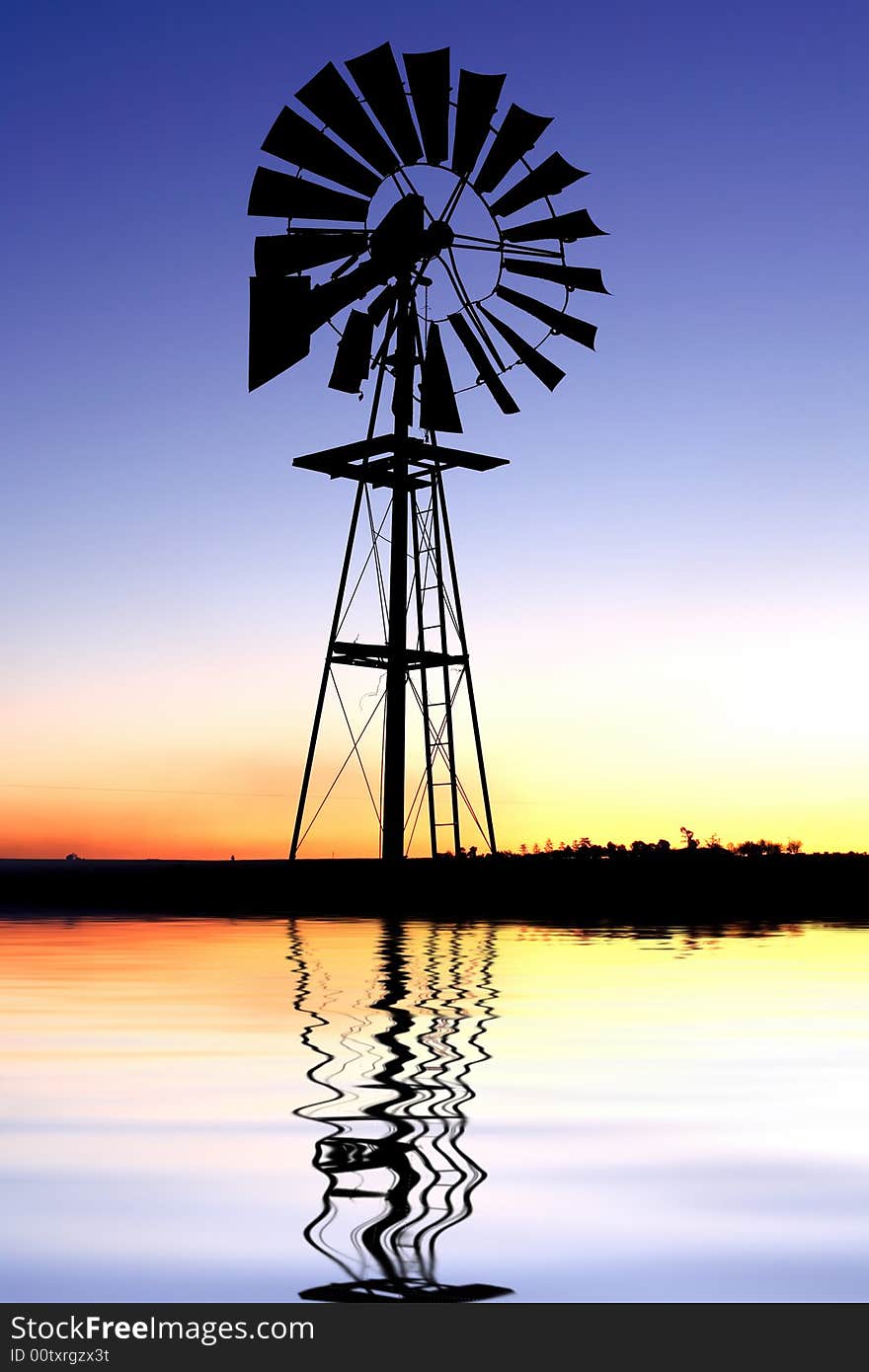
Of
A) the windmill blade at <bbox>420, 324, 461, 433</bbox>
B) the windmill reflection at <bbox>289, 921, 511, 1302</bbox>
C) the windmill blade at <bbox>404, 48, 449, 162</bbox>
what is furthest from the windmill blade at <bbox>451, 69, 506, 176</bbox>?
the windmill reflection at <bbox>289, 921, 511, 1302</bbox>

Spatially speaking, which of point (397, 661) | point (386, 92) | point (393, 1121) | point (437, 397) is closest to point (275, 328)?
point (437, 397)

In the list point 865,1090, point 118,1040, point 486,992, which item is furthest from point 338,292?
point 865,1090

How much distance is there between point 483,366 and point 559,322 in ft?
6.24

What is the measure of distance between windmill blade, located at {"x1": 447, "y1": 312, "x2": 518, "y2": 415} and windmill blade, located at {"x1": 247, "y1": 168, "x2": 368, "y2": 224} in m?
2.92

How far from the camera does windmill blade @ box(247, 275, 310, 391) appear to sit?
26.7 meters

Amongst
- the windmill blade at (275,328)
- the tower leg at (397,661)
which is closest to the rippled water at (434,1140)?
the tower leg at (397,661)

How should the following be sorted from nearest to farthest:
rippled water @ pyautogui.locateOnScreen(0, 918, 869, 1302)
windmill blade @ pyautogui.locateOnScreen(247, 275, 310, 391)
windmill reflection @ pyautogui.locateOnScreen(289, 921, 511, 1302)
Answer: windmill reflection @ pyautogui.locateOnScreen(289, 921, 511, 1302) < rippled water @ pyautogui.locateOnScreen(0, 918, 869, 1302) < windmill blade @ pyautogui.locateOnScreen(247, 275, 310, 391)

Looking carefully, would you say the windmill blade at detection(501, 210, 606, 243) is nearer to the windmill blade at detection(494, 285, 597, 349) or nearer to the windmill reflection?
the windmill blade at detection(494, 285, 597, 349)

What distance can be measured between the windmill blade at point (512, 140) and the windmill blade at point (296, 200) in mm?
2682

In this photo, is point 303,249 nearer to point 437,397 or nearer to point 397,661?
point 437,397

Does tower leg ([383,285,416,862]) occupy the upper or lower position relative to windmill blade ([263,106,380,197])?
lower

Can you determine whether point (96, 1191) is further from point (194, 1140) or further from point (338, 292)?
point (338, 292)

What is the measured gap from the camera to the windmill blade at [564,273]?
95.0 ft

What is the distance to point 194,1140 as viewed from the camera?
20.5 ft
